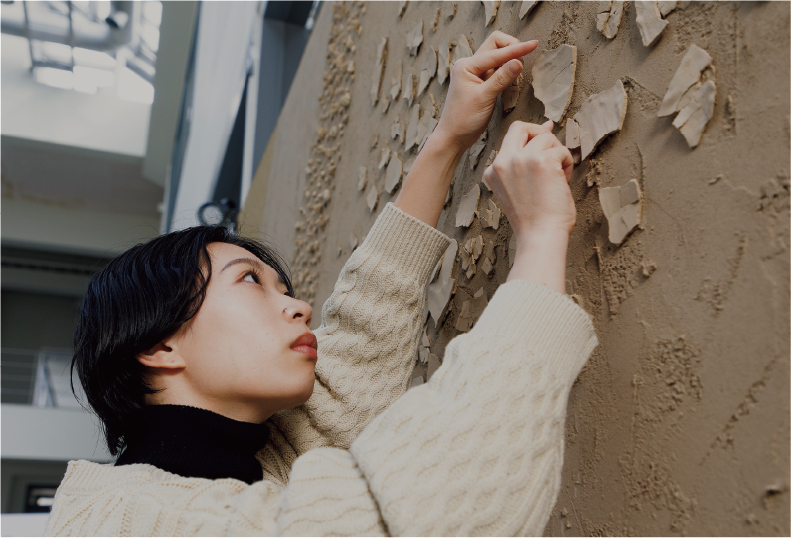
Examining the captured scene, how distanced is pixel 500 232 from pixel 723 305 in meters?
0.36

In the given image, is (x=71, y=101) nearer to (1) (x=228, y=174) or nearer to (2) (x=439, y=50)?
(1) (x=228, y=174)

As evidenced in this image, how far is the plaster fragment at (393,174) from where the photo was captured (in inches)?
45.1

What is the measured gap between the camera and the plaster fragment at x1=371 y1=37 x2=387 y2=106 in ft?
4.35

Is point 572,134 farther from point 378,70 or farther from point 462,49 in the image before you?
point 378,70

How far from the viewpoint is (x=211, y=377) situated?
0.73 m

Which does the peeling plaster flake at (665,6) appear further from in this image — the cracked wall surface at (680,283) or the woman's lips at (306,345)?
the woman's lips at (306,345)

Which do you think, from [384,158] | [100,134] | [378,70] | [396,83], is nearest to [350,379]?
[384,158]

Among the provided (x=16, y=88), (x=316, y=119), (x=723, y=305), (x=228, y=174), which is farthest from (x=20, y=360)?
(x=723, y=305)

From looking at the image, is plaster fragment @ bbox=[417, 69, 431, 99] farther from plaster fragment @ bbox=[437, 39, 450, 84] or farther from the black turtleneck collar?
the black turtleneck collar

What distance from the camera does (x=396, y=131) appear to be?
3.94 ft

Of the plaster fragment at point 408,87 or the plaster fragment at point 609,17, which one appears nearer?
the plaster fragment at point 609,17

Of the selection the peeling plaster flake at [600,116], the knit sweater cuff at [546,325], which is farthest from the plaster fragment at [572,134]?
the knit sweater cuff at [546,325]

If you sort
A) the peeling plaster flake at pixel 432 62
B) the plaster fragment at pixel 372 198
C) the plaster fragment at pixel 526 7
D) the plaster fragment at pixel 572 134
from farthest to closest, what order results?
1. the plaster fragment at pixel 372 198
2. the peeling plaster flake at pixel 432 62
3. the plaster fragment at pixel 526 7
4. the plaster fragment at pixel 572 134

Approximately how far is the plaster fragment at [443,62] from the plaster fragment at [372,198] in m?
0.32
